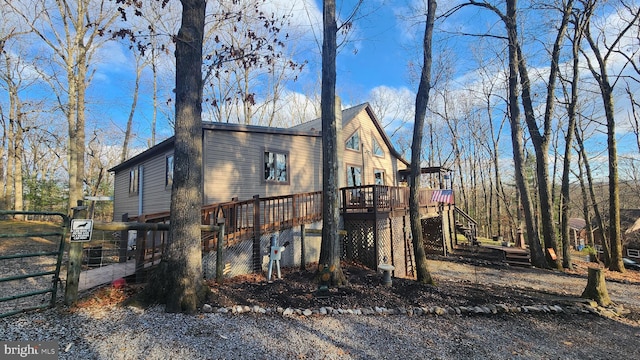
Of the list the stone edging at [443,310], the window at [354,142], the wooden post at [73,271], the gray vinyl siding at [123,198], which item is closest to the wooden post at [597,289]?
the stone edging at [443,310]

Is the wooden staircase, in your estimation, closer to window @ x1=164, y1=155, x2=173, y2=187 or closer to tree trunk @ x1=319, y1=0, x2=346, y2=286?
tree trunk @ x1=319, y1=0, x2=346, y2=286

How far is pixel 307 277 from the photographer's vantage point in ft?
23.0

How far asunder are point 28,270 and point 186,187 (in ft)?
19.1

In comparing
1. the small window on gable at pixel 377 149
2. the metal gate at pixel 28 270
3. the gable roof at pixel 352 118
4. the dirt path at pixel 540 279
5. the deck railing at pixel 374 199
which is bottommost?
the dirt path at pixel 540 279

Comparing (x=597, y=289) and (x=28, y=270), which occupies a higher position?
(x=28, y=270)

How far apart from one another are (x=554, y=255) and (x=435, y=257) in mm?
4508

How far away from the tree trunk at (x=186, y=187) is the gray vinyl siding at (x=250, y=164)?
16.2 ft

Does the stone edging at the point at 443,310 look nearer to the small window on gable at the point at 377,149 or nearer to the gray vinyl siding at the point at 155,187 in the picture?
the gray vinyl siding at the point at 155,187

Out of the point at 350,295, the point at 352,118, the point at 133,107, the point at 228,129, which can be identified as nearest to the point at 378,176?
the point at 352,118

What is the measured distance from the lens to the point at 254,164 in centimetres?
1046

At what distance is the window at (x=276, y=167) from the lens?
10.8 meters

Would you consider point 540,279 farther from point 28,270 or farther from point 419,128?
point 28,270

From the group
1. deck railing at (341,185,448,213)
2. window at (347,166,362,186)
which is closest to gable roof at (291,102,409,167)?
window at (347,166,362,186)

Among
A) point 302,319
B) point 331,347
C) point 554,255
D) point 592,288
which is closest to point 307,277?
point 302,319
